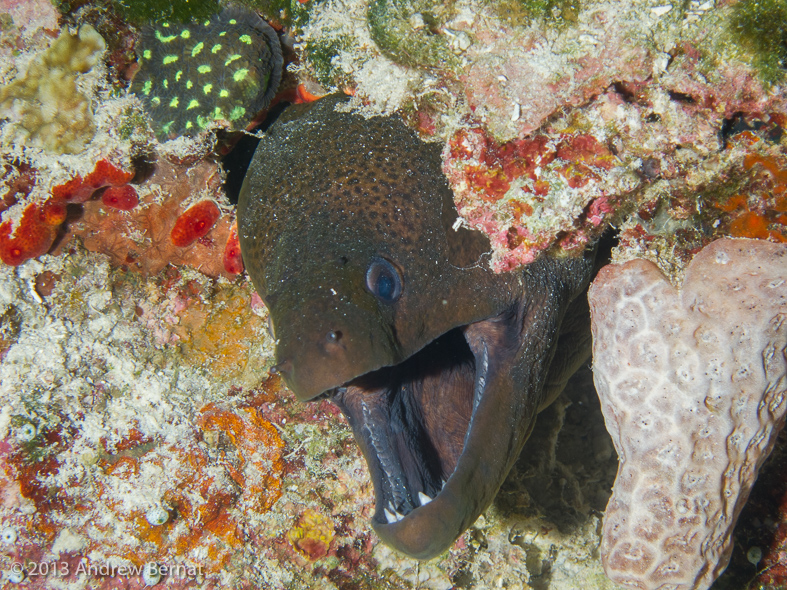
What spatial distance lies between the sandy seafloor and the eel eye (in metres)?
1.50

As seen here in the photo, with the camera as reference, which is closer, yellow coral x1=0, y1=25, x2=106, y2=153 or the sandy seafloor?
yellow coral x1=0, y1=25, x2=106, y2=153

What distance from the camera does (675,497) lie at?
2125mm

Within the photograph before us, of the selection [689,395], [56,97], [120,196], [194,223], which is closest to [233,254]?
[194,223]

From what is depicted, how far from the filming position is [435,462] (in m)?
2.63

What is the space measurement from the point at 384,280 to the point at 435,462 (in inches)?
48.8

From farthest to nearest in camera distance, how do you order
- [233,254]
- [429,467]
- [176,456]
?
[233,254]
[176,456]
[429,467]

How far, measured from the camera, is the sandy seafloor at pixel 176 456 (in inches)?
116

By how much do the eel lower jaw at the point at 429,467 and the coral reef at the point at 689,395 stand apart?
63 cm

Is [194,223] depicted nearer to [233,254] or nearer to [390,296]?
[233,254]

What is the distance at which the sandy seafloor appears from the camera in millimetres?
2939

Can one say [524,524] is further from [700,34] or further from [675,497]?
[700,34]

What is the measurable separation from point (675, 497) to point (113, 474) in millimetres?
3313

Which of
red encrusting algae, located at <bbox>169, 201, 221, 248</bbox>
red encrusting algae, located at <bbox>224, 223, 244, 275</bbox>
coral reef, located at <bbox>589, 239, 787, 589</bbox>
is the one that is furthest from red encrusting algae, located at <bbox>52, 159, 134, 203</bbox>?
coral reef, located at <bbox>589, 239, 787, 589</bbox>

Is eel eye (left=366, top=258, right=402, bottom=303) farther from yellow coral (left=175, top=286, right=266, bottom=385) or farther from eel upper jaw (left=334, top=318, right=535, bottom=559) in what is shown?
yellow coral (left=175, top=286, right=266, bottom=385)
